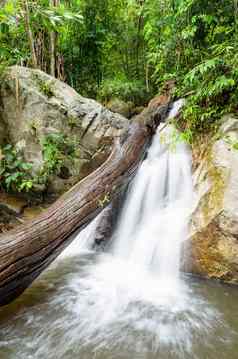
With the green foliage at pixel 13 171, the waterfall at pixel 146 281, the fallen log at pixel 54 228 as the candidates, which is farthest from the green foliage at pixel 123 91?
the fallen log at pixel 54 228

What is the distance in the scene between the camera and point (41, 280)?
115 inches

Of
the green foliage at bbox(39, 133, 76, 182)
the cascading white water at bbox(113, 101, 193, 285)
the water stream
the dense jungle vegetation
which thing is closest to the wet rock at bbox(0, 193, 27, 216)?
the green foliage at bbox(39, 133, 76, 182)

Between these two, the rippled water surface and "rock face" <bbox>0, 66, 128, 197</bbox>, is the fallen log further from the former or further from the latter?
"rock face" <bbox>0, 66, 128, 197</bbox>

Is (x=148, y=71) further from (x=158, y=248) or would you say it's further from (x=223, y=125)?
(x=158, y=248)

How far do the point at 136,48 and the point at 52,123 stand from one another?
17.0 ft

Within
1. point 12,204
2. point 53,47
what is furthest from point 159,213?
point 53,47

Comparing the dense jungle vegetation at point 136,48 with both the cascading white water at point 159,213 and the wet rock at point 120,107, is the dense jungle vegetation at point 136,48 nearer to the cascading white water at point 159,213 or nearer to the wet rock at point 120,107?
the wet rock at point 120,107

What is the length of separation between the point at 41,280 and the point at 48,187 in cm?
221

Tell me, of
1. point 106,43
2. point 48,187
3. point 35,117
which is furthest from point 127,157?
point 106,43

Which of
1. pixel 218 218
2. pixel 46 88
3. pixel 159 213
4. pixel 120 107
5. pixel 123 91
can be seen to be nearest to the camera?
pixel 218 218

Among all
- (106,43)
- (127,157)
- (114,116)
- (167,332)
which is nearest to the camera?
(167,332)

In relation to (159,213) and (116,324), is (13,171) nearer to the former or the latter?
(159,213)

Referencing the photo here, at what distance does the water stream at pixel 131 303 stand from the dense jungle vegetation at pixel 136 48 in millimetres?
1545

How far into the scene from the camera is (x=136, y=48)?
8367mm
